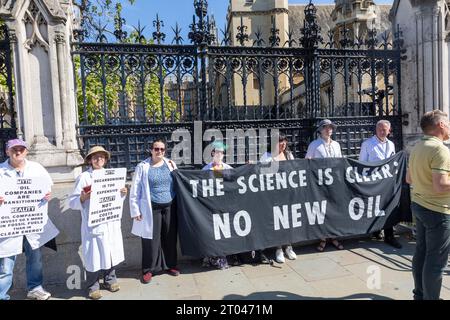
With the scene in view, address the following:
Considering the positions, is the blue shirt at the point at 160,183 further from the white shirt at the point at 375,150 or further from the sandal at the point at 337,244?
the white shirt at the point at 375,150

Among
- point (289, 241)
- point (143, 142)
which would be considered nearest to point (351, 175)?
point (289, 241)

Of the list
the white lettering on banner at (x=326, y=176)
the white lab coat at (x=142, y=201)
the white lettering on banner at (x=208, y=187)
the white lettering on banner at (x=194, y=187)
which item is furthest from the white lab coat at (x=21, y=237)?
the white lettering on banner at (x=326, y=176)

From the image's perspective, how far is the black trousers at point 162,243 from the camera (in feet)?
14.7

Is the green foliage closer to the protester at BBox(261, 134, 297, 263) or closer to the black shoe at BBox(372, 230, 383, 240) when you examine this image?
the protester at BBox(261, 134, 297, 263)

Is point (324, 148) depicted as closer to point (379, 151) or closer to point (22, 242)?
point (379, 151)

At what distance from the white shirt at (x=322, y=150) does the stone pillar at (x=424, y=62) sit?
6.34ft

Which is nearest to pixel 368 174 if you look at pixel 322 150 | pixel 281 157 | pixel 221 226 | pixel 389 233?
pixel 322 150

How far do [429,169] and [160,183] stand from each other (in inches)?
126

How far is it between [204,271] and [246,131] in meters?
2.39

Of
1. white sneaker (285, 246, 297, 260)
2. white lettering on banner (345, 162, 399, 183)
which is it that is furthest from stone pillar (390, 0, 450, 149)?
white sneaker (285, 246, 297, 260)

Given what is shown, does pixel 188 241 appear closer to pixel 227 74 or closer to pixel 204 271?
pixel 204 271

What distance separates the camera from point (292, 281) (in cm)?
424

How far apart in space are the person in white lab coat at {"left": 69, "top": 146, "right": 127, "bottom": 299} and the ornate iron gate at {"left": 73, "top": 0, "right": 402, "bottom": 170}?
3.31ft

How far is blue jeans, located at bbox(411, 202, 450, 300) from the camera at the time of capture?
3.20m
